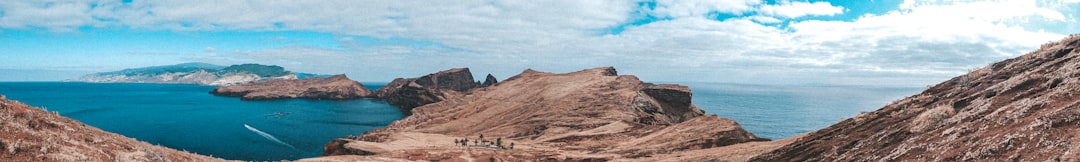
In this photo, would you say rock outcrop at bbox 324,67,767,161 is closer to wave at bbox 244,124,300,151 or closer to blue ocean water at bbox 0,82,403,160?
blue ocean water at bbox 0,82,403,160

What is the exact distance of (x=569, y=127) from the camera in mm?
70312

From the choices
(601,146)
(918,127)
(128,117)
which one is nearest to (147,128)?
(128,117)

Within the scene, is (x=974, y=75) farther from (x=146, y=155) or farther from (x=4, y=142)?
(x=4, y=142)

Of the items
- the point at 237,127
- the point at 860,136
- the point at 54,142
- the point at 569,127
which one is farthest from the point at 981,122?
the point at 237,127

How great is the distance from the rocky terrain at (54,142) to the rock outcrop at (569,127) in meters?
22.3

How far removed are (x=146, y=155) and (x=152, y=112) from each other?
160 meters

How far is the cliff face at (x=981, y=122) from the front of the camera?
1471cm

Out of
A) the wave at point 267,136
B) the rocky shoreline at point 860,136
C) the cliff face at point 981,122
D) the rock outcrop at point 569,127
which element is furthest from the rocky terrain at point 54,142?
the wave at point 267,136

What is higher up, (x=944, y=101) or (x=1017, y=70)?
(x=1017, y=70)

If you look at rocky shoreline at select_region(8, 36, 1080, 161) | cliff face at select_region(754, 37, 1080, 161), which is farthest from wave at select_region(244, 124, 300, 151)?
cliff face at select_region(754, 37, 1080, 161)

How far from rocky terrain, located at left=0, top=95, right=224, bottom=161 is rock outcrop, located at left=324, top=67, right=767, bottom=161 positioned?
2232 centimetres

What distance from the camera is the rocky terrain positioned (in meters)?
17.5

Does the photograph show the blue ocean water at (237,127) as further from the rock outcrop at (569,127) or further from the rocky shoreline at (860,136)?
the rocky shoreline at (860,136)

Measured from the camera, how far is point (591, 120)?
7212cm
